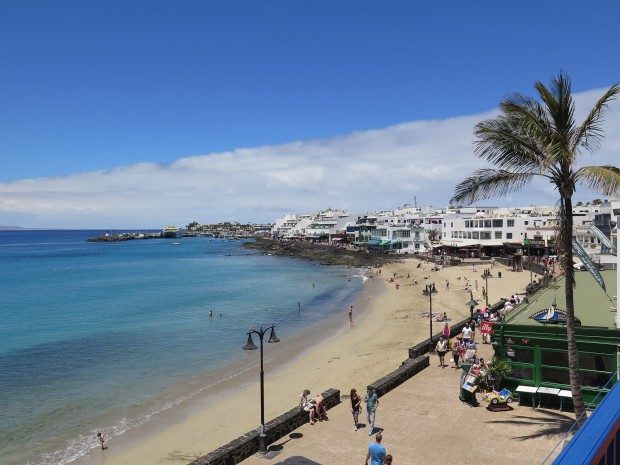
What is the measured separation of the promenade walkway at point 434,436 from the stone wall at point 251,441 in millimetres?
218

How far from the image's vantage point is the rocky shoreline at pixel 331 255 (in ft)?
300

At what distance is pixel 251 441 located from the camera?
12.7 meters

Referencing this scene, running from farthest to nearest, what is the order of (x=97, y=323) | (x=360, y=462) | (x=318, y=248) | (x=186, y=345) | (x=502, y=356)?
(x=318, y=248)
(x=97, y=323)
(x=186, y=345)
(x=502, y=356)
(x=360, y=462)

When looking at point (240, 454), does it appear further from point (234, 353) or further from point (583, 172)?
point (234, 353)

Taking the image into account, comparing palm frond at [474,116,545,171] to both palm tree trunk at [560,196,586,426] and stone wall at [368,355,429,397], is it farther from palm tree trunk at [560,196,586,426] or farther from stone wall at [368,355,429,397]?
stone wall at [368,355,429,397]

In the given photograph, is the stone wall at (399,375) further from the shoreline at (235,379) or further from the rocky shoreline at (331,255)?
the rocky shoreline at (331,255)

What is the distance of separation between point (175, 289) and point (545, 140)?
5624cm

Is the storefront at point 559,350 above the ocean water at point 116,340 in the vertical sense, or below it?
above

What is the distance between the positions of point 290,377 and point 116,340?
1561 centimetres

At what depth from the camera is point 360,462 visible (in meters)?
11.8

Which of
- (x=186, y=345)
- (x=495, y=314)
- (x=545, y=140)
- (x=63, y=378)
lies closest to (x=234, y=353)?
(x=186, y=345)

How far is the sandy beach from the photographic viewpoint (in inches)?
671

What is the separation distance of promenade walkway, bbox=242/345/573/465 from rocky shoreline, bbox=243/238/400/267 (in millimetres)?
69293

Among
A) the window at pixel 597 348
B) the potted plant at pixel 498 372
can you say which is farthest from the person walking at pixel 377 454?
the window at pixel 597 348
